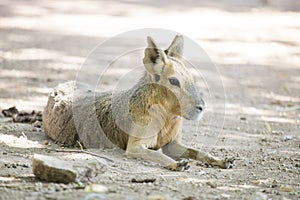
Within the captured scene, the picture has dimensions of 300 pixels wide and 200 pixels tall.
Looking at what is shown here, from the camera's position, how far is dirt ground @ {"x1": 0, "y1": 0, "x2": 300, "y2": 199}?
3996 millimetres

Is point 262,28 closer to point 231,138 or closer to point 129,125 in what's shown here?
point 231,138

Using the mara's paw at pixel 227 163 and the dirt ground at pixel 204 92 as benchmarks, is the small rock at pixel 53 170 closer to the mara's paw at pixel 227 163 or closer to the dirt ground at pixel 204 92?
the dirt ground at pixel 204 92

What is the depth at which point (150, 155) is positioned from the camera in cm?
475

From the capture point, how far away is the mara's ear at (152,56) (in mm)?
4758

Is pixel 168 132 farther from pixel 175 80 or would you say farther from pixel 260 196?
pixel 260 196

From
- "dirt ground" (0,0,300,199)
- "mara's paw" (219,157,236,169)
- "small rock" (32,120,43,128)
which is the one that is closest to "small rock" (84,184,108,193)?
"dirt ground" (0,0,300,199)

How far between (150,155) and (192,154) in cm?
44

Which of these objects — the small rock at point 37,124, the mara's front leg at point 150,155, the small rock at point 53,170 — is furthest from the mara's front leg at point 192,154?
the small rock at point 37,124

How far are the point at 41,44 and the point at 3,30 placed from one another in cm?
79

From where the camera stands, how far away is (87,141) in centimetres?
528

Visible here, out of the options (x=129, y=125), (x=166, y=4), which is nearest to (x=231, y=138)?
(x=129, y=125)

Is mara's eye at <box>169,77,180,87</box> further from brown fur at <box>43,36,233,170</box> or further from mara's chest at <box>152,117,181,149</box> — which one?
mara's chest at <box>152,117,181,149</box>

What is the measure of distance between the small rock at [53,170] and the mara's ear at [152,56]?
1183 mm

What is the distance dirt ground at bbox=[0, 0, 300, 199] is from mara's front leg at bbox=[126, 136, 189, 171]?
0.07 metres
